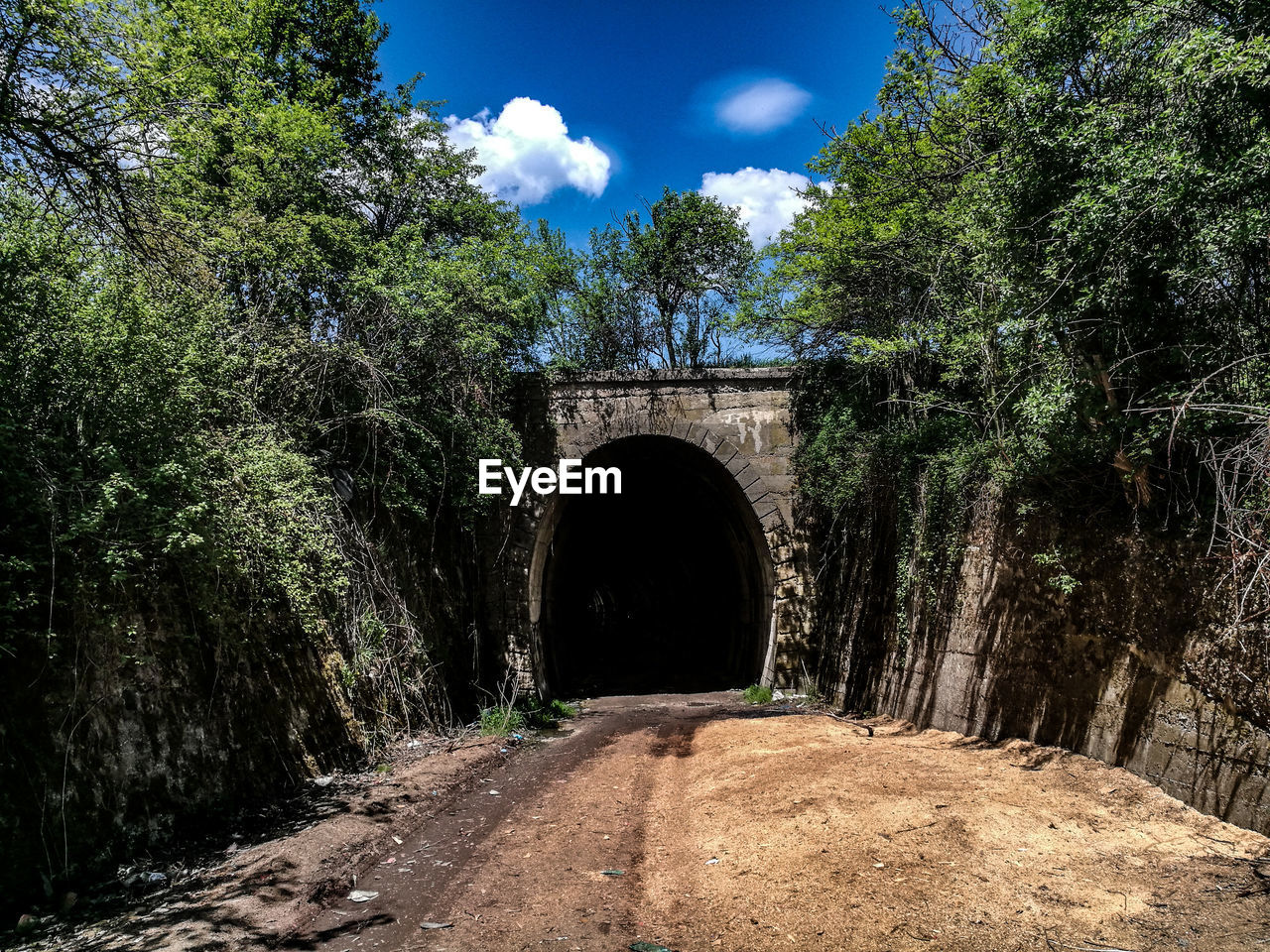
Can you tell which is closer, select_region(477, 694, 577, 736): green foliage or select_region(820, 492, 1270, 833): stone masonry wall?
select_region(820, 492, 1270, 833): stone masonry wall

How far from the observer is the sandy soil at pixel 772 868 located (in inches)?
128

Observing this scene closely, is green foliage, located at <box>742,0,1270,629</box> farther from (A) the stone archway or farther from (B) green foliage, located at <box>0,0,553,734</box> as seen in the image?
(B) green foliage, located at <box>0,0,553,734</box>

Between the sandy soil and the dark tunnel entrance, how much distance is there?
21.8ft

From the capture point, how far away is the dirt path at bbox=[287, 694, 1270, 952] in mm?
3213

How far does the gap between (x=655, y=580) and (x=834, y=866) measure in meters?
16.7

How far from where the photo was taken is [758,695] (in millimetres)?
11336

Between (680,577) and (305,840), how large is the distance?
1522 cm

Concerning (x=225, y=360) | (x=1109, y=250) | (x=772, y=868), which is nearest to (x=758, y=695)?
(x=772, y=868)

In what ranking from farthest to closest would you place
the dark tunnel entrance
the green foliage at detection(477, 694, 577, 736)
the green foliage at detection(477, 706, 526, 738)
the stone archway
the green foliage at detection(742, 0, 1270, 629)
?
1. the dark tunnel entrance
2. the stone archway
3. the green foliage at detection(477, 694, 577, 736)
4. the green foliage at detection(477, 706, 526, 738)
5. the green foliage at detection(742, 0, 1270, 629)

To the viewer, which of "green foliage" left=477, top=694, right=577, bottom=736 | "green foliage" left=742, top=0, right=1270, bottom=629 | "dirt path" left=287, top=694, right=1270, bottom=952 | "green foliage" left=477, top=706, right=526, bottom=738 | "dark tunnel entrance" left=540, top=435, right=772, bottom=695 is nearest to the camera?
"dirt path" left=287, top=694, right=1270, bottom=952

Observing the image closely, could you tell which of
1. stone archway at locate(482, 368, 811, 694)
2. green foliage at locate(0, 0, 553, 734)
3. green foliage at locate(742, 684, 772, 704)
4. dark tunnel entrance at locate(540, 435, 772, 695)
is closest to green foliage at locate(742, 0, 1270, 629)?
stone archway at locate(482, 368, 811, 694)

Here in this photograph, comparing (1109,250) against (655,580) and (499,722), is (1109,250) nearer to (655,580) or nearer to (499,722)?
(499,722)

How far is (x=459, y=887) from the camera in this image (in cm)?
407

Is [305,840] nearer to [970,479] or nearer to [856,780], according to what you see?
[856,780]
